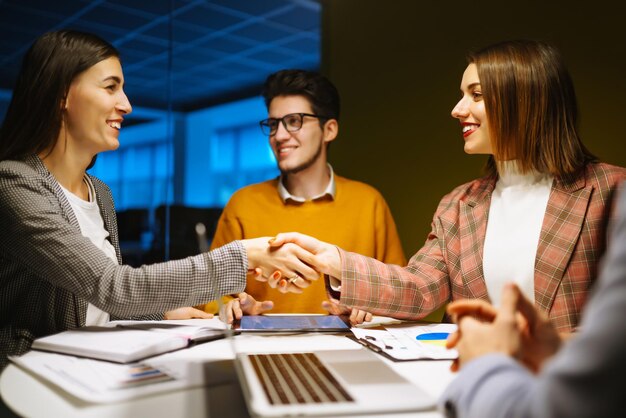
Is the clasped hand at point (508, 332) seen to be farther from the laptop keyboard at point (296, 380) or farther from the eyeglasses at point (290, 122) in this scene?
the eyeglasses at point (290, 122)

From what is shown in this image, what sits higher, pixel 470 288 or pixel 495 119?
pixel 495 119

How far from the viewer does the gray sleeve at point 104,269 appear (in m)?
1.40

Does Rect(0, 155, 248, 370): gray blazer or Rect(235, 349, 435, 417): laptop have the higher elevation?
Rect(0, 155, 248, 370): gray blazer

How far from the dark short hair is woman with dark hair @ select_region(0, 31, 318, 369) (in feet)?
3.10

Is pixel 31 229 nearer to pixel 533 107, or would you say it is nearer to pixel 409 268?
pixel 409 268

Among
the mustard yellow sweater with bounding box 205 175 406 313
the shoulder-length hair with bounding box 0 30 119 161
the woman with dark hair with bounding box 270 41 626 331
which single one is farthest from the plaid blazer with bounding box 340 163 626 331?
the shoulder-length hair with bounding box 0 30 119 161

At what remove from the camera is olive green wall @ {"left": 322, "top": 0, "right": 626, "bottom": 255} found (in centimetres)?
235

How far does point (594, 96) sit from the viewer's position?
93.4 inches

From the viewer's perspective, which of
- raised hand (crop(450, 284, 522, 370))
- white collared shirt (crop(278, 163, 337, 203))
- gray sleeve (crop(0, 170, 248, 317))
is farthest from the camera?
white collared shirt (crop(278, 163, 337, 203))

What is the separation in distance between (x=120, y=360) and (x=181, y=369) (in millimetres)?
136

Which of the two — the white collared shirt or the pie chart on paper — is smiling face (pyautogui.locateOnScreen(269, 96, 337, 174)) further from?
the pie chart on paper

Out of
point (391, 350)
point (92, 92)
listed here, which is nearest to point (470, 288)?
point (391, 350)

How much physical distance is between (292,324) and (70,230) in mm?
660

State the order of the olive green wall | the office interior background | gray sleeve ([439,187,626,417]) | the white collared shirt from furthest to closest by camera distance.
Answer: the white collared shirt, the office interior background, the olive green wall, gray sleeve ([439,187,626,417])
